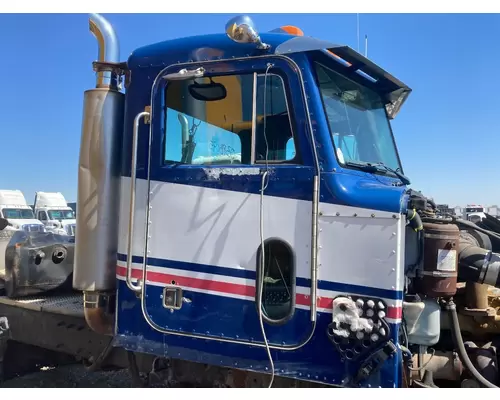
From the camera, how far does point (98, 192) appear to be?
11.0 feet

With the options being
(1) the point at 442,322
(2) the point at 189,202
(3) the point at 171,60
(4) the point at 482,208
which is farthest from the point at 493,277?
(4) the point at 482,208

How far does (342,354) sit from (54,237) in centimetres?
327

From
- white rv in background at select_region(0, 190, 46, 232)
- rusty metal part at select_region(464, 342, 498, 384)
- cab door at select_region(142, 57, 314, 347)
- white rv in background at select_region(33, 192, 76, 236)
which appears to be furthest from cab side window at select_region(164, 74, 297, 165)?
white rv in background at select_region(33, 192, 76, 236)

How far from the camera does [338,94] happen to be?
→ 3.25 meters

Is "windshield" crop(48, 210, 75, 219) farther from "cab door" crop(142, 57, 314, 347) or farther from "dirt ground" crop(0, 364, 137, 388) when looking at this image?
"cab door" crop(142, 57, 314, 347)

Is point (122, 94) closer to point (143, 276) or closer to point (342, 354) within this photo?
point (143, 276)

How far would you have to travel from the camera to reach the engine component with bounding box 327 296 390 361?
264cm

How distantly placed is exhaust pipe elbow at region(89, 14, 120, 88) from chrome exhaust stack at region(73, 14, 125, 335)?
0.21 ft

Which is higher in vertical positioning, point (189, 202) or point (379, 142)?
point (379, 142)

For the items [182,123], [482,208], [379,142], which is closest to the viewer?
[182,123]

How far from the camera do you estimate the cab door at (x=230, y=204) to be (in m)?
2.84

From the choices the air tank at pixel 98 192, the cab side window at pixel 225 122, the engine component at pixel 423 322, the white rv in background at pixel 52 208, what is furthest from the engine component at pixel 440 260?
the white rv in background at pixel 52 208

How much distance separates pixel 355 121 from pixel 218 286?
5.14ft

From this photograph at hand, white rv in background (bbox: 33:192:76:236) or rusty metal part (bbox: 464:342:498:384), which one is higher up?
white rv in background (bbox: 33:192:76:236)
